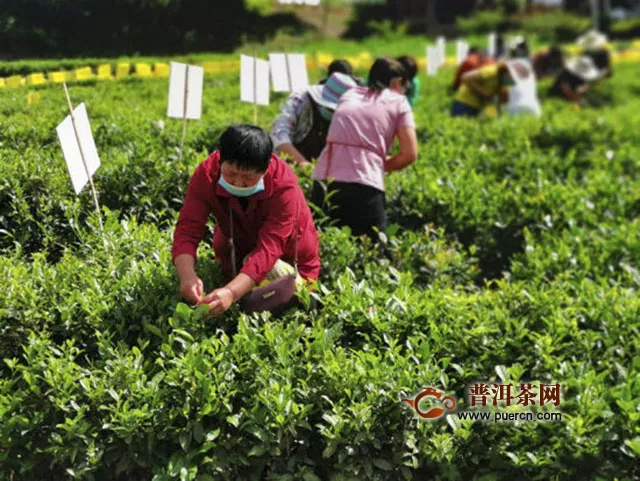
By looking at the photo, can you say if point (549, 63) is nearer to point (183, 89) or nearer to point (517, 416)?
point (183, 89)

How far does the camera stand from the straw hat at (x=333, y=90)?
493 centimetres

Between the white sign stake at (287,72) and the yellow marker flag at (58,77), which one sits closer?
the yellow marker flag at (58,77)

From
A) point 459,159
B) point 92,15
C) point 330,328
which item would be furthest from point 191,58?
point 330,328

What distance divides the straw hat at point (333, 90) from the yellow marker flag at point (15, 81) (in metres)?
1.69

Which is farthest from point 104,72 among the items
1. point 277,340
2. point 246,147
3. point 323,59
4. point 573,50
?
point 573,50

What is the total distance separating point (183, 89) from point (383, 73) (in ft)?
3.97

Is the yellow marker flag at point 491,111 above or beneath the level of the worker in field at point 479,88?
beneath

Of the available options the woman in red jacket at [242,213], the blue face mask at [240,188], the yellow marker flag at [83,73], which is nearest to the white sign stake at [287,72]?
the yellow marker flag at [83,73]

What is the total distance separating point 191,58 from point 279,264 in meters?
2.46

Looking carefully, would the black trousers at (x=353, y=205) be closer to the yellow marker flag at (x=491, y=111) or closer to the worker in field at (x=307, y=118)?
the worker in field at (x=307, y=118)

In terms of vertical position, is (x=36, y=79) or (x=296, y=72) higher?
(x=36, y=79)

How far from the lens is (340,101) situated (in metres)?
4.68

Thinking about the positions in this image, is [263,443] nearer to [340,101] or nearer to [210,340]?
[210,340]

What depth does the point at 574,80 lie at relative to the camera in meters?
13.9
